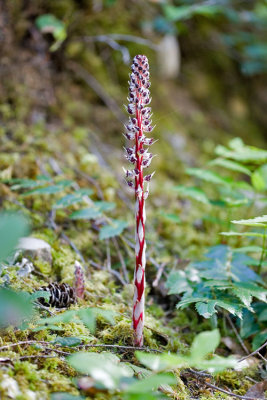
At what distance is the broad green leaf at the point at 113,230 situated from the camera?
235 cm

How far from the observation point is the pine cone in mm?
1906

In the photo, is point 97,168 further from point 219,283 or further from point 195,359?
point 195,359

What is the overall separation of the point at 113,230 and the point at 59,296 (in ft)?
2.06

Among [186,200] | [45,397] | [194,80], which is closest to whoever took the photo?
[45,397]

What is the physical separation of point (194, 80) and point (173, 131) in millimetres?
1113

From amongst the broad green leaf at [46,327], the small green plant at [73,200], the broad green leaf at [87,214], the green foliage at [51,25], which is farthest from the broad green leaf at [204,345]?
the green foliage at [51,25]

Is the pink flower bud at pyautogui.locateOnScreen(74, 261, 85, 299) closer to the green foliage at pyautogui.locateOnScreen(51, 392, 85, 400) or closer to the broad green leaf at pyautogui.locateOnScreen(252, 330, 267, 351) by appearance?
the green foliage at pyautogui.locateOnScreen(51, 392, 85, 400)

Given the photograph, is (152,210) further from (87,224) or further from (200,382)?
(200,382)

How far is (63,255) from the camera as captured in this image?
237 centimetres

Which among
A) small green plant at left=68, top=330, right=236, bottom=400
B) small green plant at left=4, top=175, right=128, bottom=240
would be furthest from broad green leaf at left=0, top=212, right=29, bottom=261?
small green plant at left=4, top=175, right=128, bottom=240

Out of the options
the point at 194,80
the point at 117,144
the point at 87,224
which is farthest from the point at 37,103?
the point at 194,80

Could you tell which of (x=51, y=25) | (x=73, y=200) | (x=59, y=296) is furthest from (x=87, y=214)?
(x=51, y=25)

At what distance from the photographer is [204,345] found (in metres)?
1.21

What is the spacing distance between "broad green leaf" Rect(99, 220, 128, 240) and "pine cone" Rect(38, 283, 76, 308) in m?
0.47
